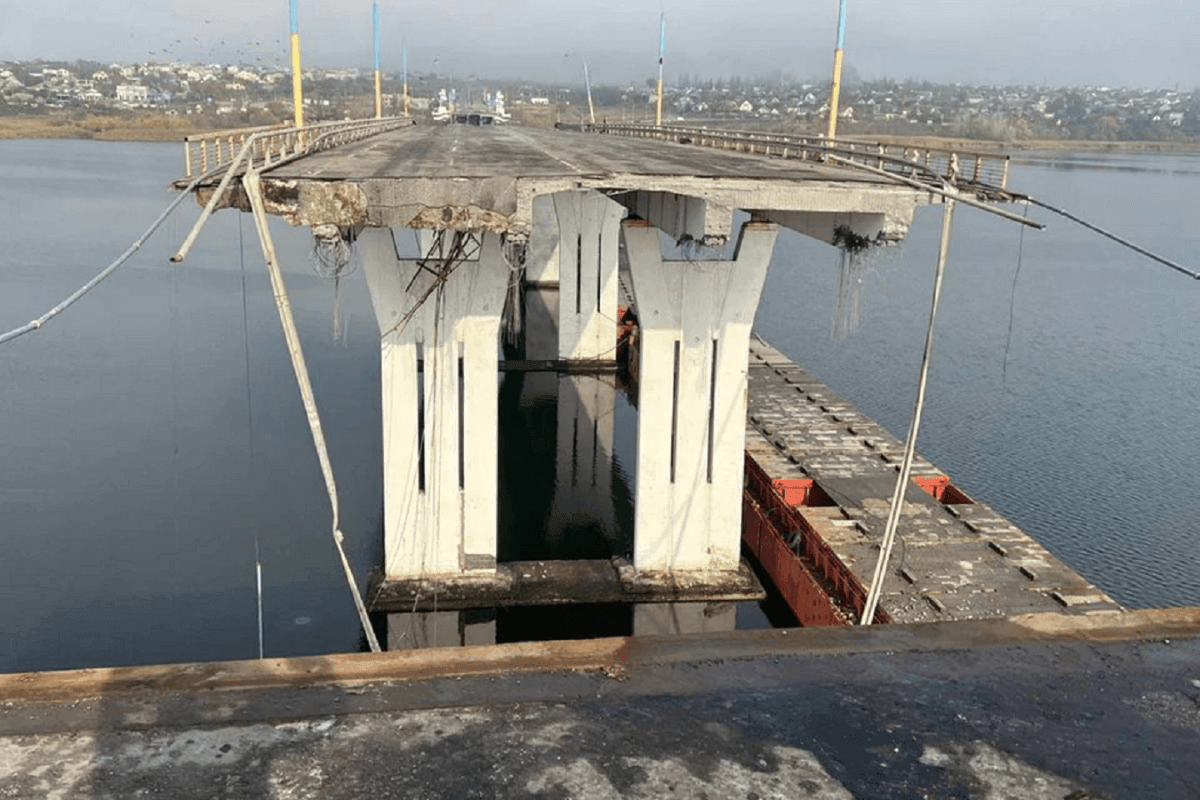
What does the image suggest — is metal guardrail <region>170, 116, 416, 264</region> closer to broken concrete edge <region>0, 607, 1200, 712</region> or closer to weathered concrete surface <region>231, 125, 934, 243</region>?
weathered concrete surface <region>231, 125, 934, 243</region>

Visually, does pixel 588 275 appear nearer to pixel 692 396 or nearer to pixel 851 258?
pixel 692 396

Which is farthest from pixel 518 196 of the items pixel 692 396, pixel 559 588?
pixel 559 588

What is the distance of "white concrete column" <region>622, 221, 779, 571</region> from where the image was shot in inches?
886

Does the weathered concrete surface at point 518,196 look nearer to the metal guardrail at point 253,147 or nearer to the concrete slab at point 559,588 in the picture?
the metal guardrail at point 253,147

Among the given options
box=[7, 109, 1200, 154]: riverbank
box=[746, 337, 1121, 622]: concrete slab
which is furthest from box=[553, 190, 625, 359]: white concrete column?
box=[7, 109, 1200, 154]: riverbank

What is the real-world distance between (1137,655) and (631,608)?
16575 mm

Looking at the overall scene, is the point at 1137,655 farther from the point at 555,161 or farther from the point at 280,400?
the point at 280,400

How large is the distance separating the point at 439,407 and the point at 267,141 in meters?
6.49

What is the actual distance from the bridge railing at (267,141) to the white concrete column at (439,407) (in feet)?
9.70

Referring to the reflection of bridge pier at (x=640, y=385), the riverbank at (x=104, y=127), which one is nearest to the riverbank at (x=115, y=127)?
the riverbank at (x=104, y=127)

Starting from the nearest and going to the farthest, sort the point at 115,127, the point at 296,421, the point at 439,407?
the point at 439,407 → the point at 296,421 → the point at 115,127

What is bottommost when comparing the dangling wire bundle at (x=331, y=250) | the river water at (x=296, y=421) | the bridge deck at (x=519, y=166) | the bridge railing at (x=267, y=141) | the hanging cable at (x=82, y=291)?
the river water at (x=296, y=421)

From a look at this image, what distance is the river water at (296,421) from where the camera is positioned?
82.2 ft

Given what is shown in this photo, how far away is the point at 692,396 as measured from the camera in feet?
76.7
